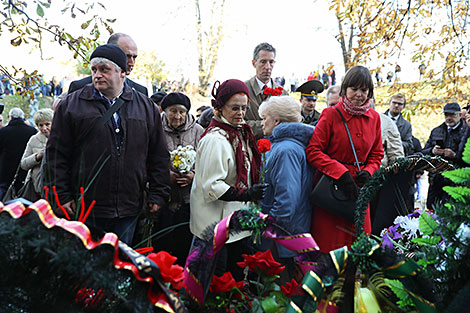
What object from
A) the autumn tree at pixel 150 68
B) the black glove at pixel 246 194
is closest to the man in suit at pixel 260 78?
the black glove at pixel 246 194

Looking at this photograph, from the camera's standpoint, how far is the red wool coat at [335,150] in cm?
316

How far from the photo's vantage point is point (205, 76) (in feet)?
87.7

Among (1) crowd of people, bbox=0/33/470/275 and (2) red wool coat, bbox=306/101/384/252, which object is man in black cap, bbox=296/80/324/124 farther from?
(2) red wool coat, bbox=306/101/384/252

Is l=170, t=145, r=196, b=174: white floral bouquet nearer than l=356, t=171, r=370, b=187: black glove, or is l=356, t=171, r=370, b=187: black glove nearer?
l=356, t=171, r=370, b=187: black glove

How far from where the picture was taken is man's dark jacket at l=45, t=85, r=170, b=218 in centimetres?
259

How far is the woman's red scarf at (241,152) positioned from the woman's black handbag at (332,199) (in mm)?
448

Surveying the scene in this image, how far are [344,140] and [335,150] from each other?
10 cm

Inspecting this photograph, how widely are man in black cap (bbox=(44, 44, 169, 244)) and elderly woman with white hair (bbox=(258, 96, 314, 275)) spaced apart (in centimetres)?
89

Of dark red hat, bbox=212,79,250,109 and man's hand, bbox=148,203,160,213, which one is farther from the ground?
dark red hat, bbox=212,79,250,109

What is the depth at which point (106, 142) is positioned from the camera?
8.61 ft

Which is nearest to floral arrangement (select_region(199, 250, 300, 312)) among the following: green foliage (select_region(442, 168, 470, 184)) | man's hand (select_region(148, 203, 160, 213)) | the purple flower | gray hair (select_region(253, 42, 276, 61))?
green foliage (select_region(442, 168, 470, 184))

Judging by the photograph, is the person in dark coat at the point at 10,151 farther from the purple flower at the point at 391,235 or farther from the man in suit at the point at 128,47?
the purple flower at the point at 391,235

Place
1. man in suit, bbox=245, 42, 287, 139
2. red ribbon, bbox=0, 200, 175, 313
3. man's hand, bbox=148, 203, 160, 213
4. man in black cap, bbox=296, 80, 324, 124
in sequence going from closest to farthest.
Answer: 1. red ribbon, bbox=0, 200, 175, 313
2. man's hand, bbox=148, 203, 160, 213
3. man in suit, bbox=245, 42, 287, 139
4. man in black cap, bbox=296, 80, 324, 124

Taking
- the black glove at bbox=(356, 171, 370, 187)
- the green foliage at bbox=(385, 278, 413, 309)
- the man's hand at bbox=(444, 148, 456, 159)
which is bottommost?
the man's hand at bbox=(444, 148, 456, 159)
